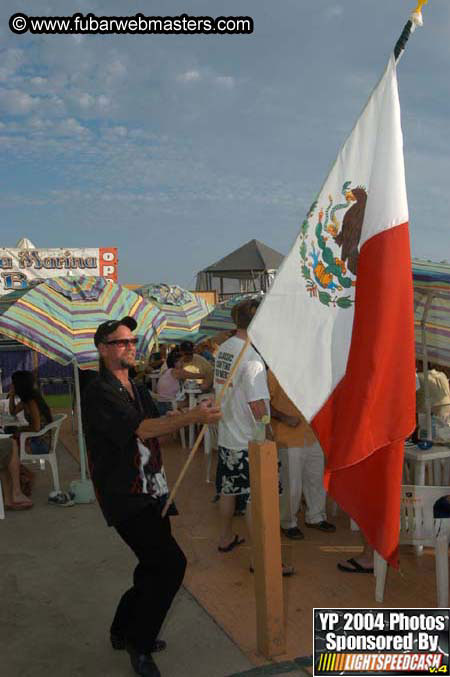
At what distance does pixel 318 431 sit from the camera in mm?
2988

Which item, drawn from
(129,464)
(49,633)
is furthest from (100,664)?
(129,464)

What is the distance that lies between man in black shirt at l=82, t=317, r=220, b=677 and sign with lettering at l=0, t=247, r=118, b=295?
15.2 m

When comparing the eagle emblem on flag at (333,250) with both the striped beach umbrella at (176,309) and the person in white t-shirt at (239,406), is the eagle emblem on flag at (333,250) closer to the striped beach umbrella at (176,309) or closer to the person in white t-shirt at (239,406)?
the person in white t-shirt at (239,406)

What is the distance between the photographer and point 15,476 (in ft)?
20.8

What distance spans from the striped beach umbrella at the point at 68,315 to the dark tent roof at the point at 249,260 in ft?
35.9

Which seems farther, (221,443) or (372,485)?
(221,443)

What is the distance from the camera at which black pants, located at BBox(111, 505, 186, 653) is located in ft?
10.3

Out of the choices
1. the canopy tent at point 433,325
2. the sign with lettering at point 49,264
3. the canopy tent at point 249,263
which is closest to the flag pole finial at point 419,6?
the canopy tent at point 433,325

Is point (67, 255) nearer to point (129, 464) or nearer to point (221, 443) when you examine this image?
point (221, 443)

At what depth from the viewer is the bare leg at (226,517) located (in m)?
4.71

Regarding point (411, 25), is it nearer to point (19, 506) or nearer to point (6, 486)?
point (19, 506)

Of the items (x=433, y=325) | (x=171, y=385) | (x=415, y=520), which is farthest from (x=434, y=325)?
(x=171, y=385)

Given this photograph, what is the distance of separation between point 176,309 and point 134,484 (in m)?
9.20

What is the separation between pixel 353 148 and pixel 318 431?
55.0 inches
